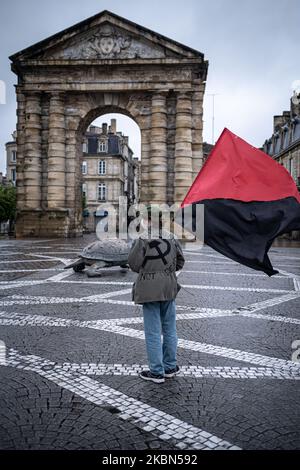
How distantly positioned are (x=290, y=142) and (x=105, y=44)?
21.6 m

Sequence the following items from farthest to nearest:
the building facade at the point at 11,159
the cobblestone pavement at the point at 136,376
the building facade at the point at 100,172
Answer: the building facade at the point at 11,159, the building facade at the point at 100,172, the cobblestone pavement at the point at 136,376

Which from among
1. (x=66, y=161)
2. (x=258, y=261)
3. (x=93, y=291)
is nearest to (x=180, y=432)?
(x=258, y=261)

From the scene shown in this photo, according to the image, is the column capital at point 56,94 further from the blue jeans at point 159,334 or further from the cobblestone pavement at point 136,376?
the blue jeans at point 159,334

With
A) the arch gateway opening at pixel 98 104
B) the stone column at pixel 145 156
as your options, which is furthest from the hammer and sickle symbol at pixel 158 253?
the stone column at pixel 145 156

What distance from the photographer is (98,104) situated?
2698 cm

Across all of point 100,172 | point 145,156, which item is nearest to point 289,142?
point 145,156

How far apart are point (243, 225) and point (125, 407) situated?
2.10 metres

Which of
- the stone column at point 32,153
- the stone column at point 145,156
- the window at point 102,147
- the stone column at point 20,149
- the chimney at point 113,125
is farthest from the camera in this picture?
the chimney at point 113,125

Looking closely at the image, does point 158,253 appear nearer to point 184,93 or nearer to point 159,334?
point 159,334

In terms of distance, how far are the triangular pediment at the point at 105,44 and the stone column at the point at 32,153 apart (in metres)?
2.87

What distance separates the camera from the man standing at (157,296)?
417 centimetres

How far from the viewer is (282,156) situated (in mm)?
41062
